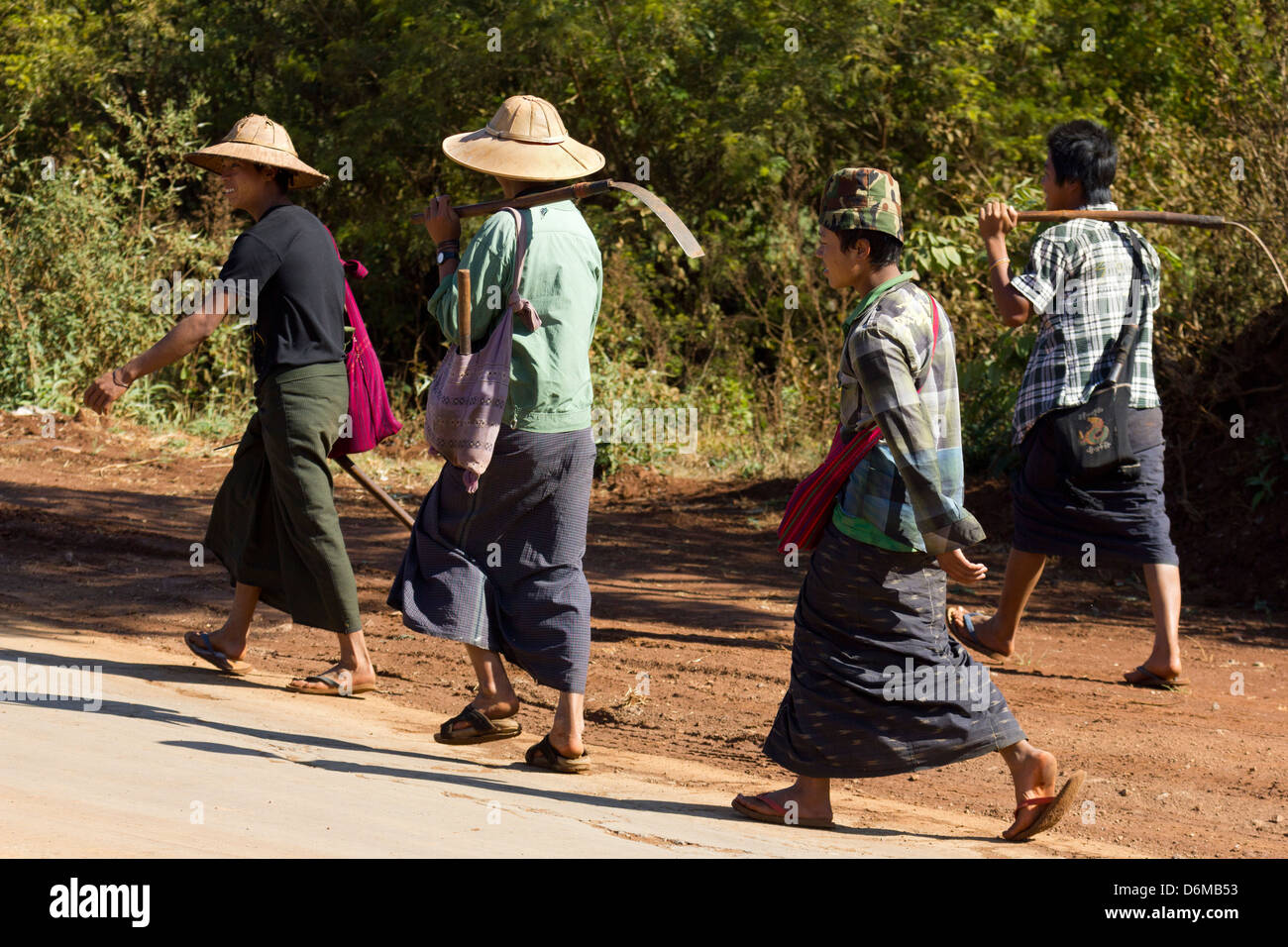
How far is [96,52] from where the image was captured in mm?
17922

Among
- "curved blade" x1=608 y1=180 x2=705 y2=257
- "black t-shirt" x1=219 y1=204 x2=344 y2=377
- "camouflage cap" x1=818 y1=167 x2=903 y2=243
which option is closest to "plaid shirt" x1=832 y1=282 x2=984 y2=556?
"camouflage cap" x1=818 y1=167 x2=903 y2=243

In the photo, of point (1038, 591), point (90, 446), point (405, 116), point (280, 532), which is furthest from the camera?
point (405, 116)

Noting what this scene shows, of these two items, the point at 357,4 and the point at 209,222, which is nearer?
the point at 209,222

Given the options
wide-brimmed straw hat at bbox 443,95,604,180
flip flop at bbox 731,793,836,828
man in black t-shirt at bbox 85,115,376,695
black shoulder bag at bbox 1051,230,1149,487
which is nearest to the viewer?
flip flop at bbox 731,793,836,828

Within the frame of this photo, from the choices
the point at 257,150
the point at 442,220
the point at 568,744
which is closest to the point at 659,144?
the point at 257,150

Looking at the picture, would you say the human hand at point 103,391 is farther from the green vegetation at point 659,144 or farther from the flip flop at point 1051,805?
the green vegetation at point 659,144

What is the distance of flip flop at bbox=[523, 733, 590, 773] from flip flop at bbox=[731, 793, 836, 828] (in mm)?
616

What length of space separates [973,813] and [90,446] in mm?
8790

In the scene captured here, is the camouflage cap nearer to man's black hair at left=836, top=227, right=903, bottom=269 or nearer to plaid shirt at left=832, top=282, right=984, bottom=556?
man's black hair at left=836, top=227, right=903, bottom=269

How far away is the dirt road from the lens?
12.5 feet

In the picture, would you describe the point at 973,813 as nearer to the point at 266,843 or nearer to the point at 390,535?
the point at 266,843

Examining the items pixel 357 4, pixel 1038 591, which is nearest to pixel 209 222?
pixel 357 4

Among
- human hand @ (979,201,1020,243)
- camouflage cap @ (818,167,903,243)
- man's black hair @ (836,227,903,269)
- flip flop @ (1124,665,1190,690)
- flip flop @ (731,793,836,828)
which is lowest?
flip flop @ (731,793,836,828)

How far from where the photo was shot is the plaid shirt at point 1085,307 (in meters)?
5.68
